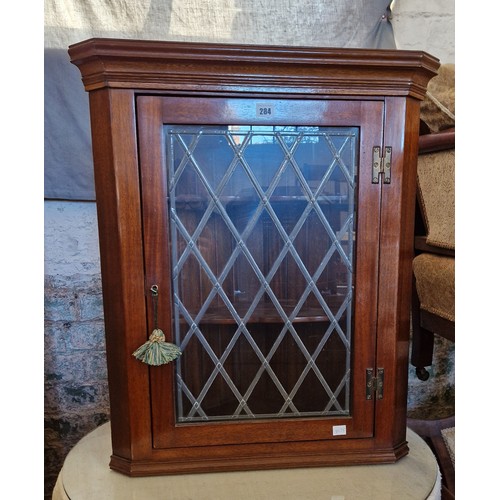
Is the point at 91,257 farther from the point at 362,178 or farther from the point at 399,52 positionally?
the point at 399,52

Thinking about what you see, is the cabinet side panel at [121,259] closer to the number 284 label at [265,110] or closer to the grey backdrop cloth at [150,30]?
the number 284 label at [265,110]

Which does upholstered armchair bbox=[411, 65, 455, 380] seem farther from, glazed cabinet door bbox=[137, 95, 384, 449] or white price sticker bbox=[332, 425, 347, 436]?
white price sticker bbox=[332, 425, 347, 436]

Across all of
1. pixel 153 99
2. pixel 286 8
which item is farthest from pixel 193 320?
pixel 286 8

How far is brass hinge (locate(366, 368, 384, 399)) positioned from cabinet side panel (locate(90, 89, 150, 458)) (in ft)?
1.46

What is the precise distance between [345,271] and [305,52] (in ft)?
1.37

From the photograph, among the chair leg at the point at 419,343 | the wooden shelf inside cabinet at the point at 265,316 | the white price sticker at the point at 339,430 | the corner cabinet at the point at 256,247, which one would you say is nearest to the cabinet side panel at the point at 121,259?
the corner cabinet at the point at 256,247

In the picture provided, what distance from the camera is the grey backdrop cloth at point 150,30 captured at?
43.8 inches

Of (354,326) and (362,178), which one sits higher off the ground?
(362,178)

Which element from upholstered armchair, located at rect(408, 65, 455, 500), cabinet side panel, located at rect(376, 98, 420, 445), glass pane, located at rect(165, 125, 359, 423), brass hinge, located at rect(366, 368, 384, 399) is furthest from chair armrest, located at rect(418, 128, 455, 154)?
brass hinge, located at rect(366, 368, 384, 399)

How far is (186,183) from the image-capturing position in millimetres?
781

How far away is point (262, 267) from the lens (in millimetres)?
820

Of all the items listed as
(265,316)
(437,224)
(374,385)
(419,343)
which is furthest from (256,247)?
(419,343)

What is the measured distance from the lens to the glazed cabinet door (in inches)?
30.3

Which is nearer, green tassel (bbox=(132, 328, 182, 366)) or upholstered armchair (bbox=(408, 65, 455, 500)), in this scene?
green tassel (bbox=(132, 328, 182, 366))
